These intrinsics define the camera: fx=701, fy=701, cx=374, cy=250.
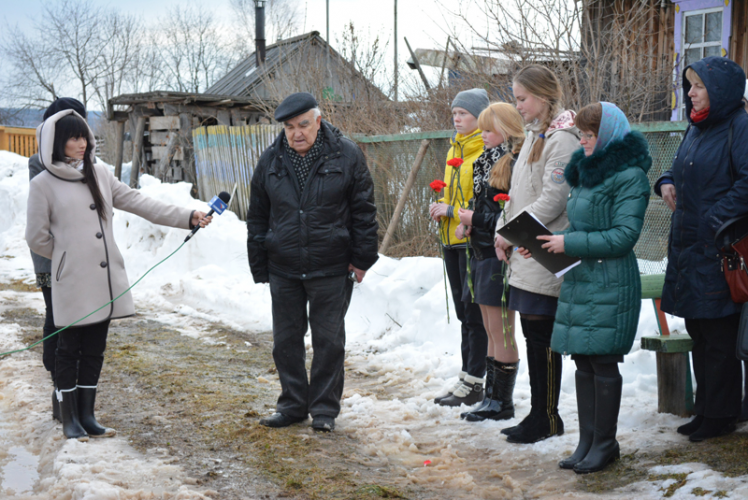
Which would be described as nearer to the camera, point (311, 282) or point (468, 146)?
point (311, 282)

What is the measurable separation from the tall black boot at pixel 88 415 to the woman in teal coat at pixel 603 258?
8.61 ft

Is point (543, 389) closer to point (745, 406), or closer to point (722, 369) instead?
point (722, 369)

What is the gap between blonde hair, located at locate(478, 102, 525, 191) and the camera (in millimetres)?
4219

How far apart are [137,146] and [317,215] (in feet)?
41.7

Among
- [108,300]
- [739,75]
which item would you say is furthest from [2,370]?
[739,75]

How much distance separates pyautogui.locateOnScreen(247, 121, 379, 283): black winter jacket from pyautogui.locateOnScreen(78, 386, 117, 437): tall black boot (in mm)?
1250

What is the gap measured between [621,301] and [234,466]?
215 cm

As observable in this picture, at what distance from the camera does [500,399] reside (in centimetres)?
439

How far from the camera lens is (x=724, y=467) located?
3.21 metres

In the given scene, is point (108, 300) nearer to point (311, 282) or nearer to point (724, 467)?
point (311, 282)

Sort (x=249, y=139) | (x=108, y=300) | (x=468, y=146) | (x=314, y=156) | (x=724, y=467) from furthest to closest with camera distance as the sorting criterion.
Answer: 1. (x=249, y=139)
2. (x=468, y=146)
3. (x=314, y=156)
4. (x=108, y=300)
5. (x=724, y=467)

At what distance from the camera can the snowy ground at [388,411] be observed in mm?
3414

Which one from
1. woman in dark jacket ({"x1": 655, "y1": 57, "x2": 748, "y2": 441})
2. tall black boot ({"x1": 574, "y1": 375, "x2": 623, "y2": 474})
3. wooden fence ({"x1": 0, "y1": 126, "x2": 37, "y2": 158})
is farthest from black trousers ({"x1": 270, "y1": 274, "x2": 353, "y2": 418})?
wooden fence ({"x1": 0, "y1": 126, "x2": 37, "y2": 158})

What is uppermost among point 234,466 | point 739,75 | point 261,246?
point 739,75
